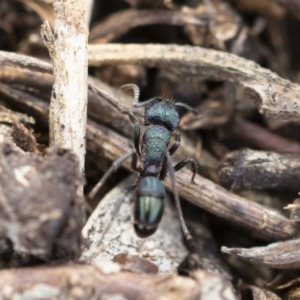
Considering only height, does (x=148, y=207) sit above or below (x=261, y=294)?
above

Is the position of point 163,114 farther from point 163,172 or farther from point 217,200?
point 217,200

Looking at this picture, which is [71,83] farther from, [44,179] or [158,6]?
[158,6]

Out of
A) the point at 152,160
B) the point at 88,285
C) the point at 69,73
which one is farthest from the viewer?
the point at 152,160

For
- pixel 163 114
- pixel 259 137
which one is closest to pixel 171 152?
pixel 163 114

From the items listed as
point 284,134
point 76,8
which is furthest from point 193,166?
point 76,8

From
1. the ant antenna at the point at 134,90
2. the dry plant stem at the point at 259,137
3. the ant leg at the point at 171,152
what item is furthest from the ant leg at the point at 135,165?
the dry plant stem at the point at 259,137
